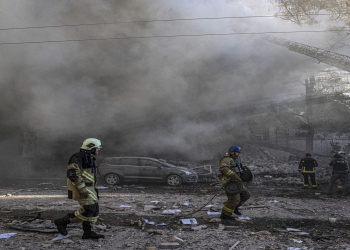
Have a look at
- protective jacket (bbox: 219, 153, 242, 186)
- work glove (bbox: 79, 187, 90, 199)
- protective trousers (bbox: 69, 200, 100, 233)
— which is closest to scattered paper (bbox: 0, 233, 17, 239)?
protective trousers (bbox: 69, 200, 100, 233)

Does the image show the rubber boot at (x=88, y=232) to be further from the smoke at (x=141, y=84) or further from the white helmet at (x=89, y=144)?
the smoke at (x=141, y=84)

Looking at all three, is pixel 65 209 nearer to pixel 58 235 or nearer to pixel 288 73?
pixel 58 235

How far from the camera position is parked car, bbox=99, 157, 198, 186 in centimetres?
963

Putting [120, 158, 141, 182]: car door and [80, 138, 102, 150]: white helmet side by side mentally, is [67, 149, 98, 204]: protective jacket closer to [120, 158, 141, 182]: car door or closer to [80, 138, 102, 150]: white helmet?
[80, 138, 102, 150]: white helmet

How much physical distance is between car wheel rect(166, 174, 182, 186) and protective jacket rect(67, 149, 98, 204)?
608 cm

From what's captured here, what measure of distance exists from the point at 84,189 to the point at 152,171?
635 centimetres

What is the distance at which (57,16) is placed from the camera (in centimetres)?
1145

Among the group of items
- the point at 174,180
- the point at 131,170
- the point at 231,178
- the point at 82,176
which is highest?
the point at 82,176

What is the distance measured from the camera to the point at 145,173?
32.1 ft

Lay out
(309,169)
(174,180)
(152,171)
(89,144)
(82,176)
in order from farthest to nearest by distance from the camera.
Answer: (152,171) → (174,180) → (309,169) → (89,144) → (82,176)

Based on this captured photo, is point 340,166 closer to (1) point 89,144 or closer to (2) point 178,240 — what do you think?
(2) point 178,240

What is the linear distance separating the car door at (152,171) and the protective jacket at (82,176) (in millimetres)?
6073

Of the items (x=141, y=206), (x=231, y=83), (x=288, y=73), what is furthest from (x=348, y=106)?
(x=141, y=206)

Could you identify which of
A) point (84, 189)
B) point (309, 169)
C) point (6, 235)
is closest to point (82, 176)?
point (84, 189)
